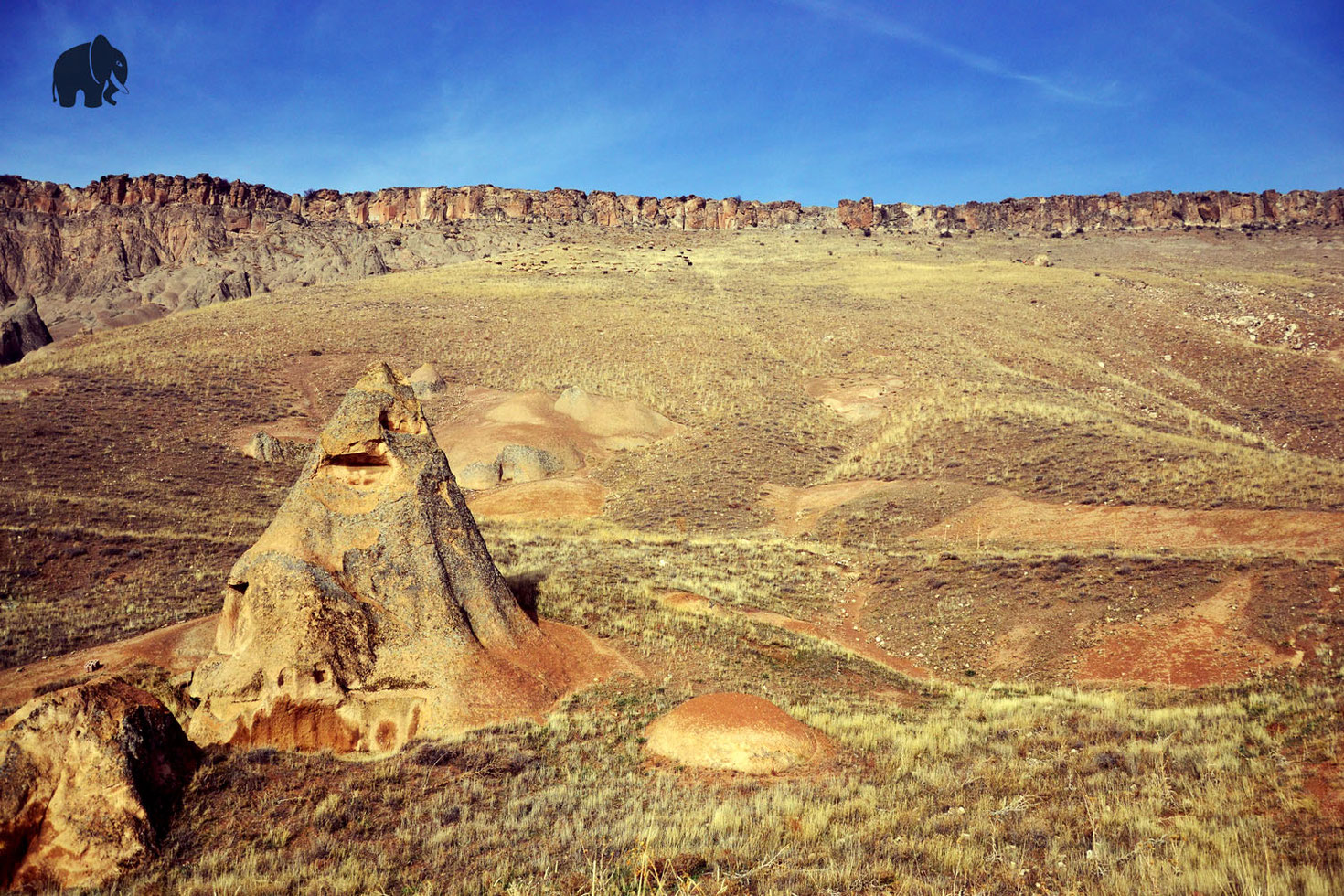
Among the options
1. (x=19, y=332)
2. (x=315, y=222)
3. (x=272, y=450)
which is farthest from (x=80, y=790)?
(x=315, y=222)

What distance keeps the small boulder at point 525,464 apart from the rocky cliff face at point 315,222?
62.1 metres

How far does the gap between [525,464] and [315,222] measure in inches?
3396

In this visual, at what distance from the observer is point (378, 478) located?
1074 cm

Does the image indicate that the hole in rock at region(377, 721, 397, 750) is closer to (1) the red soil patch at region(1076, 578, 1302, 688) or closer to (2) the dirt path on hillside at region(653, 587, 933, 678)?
(2) the dirt path on hillside at region(653, 587, 933, 678)

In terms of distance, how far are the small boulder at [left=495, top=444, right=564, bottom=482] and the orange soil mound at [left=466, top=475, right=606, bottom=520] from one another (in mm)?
837

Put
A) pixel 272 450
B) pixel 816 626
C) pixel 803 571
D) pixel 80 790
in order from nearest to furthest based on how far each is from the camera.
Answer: pixel 80 790 < pixel 816 626 < pixel 803 571 < pixel 272 450

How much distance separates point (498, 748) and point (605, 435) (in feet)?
87.6

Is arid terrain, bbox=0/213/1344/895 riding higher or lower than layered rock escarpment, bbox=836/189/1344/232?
lower

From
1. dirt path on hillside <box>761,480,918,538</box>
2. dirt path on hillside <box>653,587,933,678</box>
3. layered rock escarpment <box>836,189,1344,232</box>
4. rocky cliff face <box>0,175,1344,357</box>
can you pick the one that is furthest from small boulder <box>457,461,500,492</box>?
layered rock escarpment <box>836,189,1344,232</box>

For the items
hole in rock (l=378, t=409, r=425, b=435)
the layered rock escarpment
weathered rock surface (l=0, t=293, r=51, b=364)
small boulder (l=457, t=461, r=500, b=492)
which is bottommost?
small boulder (l=457, t=461, r=500, b=492)

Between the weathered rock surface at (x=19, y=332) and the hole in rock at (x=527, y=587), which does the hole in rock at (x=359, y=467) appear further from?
the weathered rock surface at (x=19, y=332)

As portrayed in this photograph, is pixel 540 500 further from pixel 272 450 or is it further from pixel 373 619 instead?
pixel 373 619

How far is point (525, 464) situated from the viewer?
30.6 m

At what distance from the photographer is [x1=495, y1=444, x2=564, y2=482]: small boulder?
30328mm
